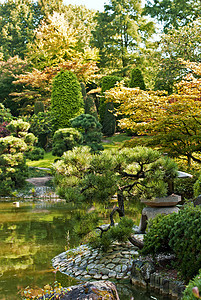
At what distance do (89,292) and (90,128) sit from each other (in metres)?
11.1

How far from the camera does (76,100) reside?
1733 cm

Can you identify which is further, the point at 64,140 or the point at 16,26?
the point at 16,26

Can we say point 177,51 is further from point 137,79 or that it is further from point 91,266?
point 91,266

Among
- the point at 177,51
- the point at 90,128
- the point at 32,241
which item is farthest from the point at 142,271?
the point at 177,51

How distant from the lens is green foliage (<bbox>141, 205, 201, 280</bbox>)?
2.78 m

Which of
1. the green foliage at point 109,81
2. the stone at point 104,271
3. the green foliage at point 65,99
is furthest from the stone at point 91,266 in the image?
the green foliage at point 109,81

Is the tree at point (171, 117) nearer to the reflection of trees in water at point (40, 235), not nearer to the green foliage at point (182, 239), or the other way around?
the reflection of trees in water at point (40, 235)

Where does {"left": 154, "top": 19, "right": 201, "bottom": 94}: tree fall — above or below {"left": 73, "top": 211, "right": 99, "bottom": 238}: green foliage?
above

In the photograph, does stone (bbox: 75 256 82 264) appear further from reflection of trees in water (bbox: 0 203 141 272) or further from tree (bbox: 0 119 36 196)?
tree (bbox: 0 119 36 196)

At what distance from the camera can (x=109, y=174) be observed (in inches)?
149

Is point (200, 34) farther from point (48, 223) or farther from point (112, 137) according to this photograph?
point (48, 223)

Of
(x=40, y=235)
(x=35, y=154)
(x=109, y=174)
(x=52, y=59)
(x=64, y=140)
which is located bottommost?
(x=40, y=235)

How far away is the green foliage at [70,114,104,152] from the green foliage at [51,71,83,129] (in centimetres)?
370

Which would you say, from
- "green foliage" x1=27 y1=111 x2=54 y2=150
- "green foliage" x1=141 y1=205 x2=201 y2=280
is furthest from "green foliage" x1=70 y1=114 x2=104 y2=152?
"green foliage" x1=141 y1=205 x2=201 y2=280
